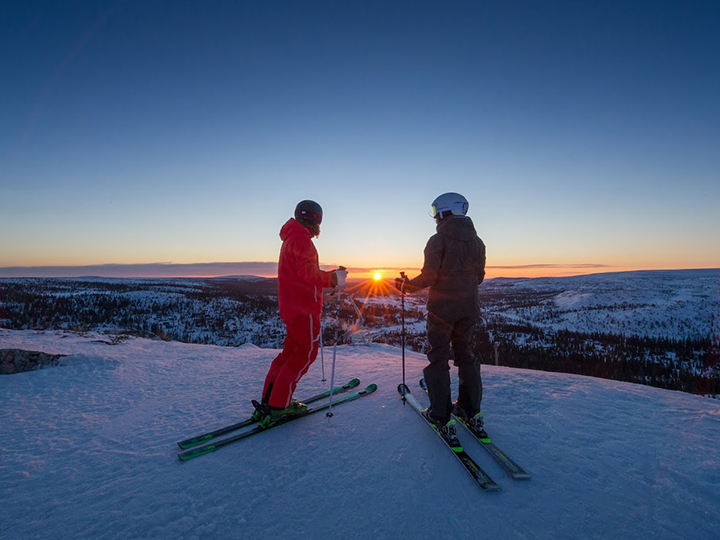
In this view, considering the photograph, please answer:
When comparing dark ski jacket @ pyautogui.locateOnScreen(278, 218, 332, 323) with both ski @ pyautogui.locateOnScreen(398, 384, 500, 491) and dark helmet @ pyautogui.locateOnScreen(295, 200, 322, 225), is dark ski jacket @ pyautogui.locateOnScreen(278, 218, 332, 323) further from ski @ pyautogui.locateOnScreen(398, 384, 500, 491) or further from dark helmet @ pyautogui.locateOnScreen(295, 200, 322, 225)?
ski @ pyautogui.locateOnScreen(398, 384, 500, 491)

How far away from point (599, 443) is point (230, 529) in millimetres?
3419

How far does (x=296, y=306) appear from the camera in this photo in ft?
12.8

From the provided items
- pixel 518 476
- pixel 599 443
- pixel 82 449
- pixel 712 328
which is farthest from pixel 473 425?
pixel 712 328

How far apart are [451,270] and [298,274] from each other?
1.80 meters

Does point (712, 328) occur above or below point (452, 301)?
below

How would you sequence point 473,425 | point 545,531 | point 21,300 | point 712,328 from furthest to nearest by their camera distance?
1. point 712,328
2. point 21,300
3. point 473,425
4. point 545,531

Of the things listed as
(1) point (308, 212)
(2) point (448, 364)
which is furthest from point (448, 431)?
(1) point (308, 212)

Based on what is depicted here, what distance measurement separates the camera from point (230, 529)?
7.18 feet

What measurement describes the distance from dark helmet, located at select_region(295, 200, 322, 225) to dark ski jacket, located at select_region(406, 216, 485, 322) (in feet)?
4.77

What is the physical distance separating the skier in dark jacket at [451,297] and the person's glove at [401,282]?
19 mm

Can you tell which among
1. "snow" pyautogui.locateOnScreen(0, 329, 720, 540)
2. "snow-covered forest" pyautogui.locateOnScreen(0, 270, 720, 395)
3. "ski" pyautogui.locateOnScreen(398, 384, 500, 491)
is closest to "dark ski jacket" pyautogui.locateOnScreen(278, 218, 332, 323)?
"snow-covered forest" pyautogui.locateOnScreen(0, 270, 720, 395)

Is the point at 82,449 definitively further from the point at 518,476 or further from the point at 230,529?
the point at 518,476

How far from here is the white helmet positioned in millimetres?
Result: 3789

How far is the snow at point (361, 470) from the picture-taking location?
2.22 m
